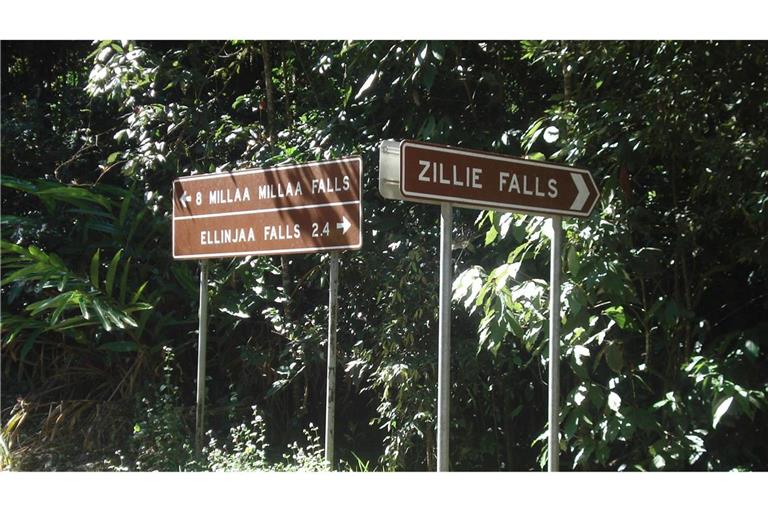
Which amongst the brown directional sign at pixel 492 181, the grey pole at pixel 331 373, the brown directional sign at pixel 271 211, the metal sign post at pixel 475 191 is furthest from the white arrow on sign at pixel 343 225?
the brown directional sign at pixel 492 181

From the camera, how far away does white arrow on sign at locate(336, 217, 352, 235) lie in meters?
4.91

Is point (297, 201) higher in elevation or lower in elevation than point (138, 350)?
higher

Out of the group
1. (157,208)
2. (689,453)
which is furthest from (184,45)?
(689,453)

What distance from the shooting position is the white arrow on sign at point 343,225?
491 centimetres

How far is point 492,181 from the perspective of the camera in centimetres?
420

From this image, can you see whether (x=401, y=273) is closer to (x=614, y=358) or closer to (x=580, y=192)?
(x=614, y=358)

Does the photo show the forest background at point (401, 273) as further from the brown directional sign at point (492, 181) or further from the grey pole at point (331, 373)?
the brown directional sign at point (492, 181)

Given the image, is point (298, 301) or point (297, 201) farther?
point (298, 301)

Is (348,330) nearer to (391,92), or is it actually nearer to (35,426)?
(391,92)

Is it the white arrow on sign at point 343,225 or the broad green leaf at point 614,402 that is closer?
the white arrow on sign at point 343,225

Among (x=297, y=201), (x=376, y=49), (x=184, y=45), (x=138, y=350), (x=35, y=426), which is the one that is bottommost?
(x=35, y=426)

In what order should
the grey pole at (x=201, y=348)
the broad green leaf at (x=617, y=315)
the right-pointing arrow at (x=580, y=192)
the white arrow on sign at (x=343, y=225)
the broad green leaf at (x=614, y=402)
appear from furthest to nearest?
the grey pole at (x=201, y=348), the broad green leaf at (x=617, y=315), the broad green leaf at (x=614, y=402), the white arrow on sign at (x=343, y=225), the right-pointing arrow at (x=580, y=192)

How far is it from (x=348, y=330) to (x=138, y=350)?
1744 millimetres

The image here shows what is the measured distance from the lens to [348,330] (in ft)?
24.1
